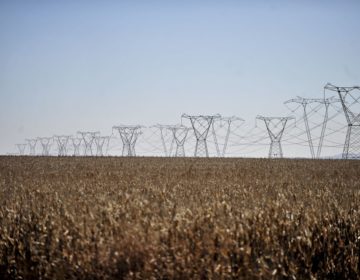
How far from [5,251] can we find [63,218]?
1.04 meters

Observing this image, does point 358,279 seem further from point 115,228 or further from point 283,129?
point 283,129

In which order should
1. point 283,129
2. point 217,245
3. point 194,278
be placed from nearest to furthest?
point 194,278 → point 217,245 → point 283,129

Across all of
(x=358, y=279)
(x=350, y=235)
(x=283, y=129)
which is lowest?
(x=358, y=279)

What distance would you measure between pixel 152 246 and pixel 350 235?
3548 mm

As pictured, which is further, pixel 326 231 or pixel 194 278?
pixel 326 231

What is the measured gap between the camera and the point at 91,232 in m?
6.02

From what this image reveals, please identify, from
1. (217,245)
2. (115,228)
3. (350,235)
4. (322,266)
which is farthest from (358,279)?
(115,228)

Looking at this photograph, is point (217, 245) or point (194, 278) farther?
point (217, 245)

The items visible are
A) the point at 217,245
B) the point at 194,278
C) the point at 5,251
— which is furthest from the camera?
the point at 5,251

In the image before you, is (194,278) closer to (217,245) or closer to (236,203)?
(217,245)

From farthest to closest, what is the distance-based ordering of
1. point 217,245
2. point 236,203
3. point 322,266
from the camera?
point 236,203
point 322,266
point 217,245

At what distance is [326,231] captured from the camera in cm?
655

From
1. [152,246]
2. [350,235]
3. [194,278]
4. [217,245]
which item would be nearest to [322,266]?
[350,235]

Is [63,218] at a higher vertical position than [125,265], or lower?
higher
